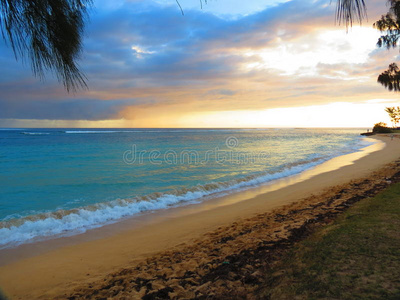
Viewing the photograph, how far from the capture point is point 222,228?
6602mm

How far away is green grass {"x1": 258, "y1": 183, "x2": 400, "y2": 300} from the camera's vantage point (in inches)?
109

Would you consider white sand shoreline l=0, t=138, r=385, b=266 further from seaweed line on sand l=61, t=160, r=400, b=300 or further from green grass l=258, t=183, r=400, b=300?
green grass l=258, t=183, r=400, b=300

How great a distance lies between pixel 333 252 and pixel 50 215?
8.44 m

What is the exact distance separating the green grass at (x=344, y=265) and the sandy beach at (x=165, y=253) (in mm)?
436

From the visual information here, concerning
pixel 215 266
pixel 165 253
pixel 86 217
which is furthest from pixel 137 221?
pixel 215 266

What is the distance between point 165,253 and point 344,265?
10.8ft

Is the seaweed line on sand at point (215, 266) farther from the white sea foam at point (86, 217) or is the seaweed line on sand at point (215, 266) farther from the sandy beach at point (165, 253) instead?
the white sea foam at point (86, 217)

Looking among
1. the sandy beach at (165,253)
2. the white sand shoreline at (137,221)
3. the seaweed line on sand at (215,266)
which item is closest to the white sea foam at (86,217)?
the white sand shoreline at (137,221)

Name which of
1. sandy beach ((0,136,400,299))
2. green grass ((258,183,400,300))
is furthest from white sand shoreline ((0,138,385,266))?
green grass ((258,183,400,300))

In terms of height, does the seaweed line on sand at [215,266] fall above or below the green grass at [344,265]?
below

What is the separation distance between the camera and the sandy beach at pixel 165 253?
149 inches

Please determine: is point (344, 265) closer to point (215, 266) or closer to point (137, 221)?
point (215, 266)

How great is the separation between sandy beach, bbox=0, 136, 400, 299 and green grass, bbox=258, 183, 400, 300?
1.43 ft

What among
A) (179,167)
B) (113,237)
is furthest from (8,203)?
(179,167)
